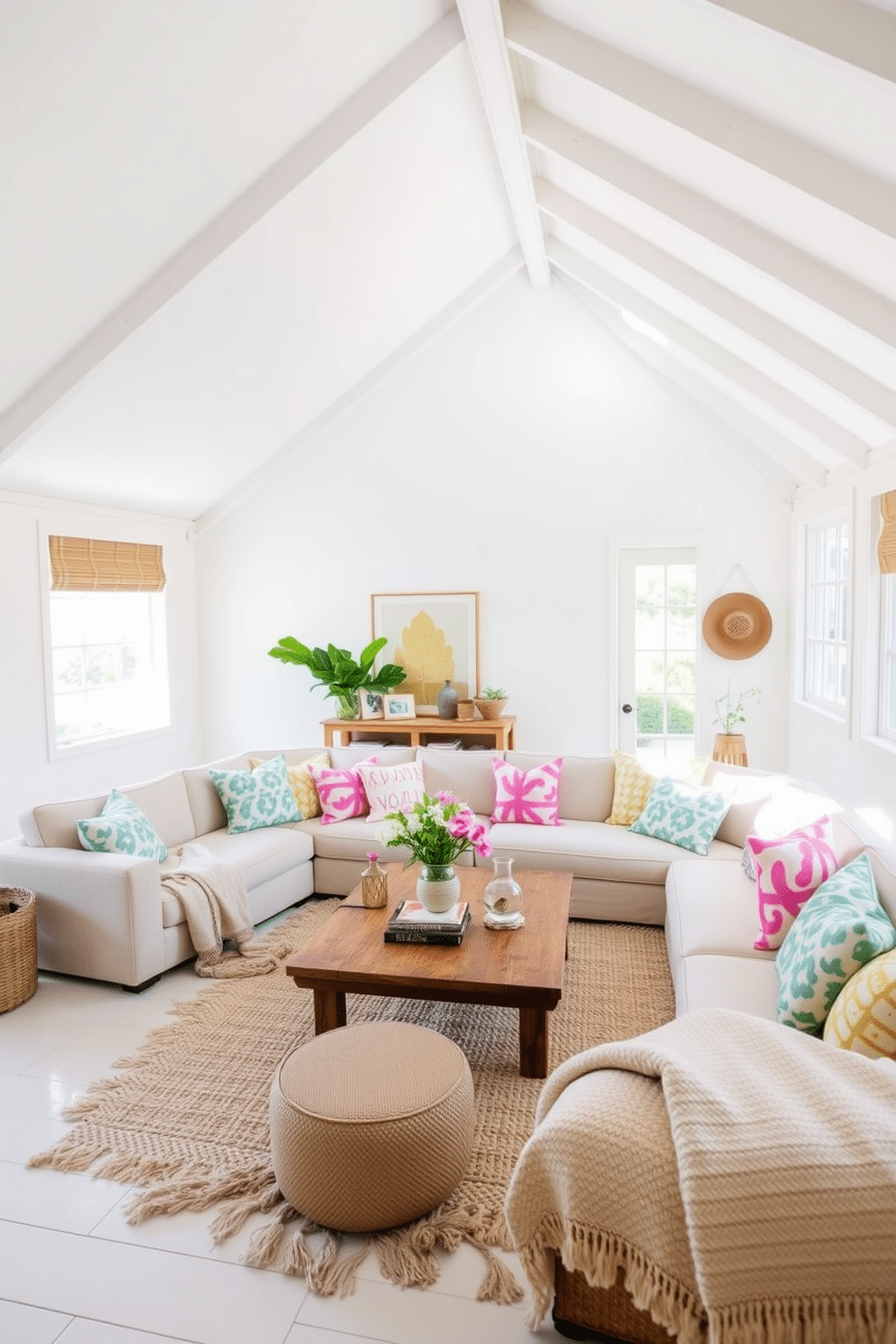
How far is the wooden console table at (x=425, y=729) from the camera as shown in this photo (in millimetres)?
6043

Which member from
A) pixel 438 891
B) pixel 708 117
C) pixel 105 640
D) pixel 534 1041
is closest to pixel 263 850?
pixel 438 891

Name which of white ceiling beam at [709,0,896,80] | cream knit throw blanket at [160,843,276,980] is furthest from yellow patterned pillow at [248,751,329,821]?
white ceiling beam at [709,0,896,80]

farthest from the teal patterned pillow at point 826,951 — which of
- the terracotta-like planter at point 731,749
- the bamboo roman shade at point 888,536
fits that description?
the terracotta-like planter at point 731,749

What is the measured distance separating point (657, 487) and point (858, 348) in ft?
9.17

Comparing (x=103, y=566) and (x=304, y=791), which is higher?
(x=103, y=566)

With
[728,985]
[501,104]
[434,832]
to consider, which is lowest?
[728,985]

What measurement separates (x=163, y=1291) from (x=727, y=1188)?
130 cm

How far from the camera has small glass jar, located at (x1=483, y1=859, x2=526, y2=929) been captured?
3164 millimetres

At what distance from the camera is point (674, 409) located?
599 cm

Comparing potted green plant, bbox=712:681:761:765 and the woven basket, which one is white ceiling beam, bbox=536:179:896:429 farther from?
the woven basket

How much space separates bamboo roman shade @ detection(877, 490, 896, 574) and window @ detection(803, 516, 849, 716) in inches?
21.8

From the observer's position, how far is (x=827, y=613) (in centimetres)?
521

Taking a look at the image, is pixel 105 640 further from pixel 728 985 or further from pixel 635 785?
pixel 728 985

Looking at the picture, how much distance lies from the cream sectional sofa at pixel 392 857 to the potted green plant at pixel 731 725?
51.3 inches
